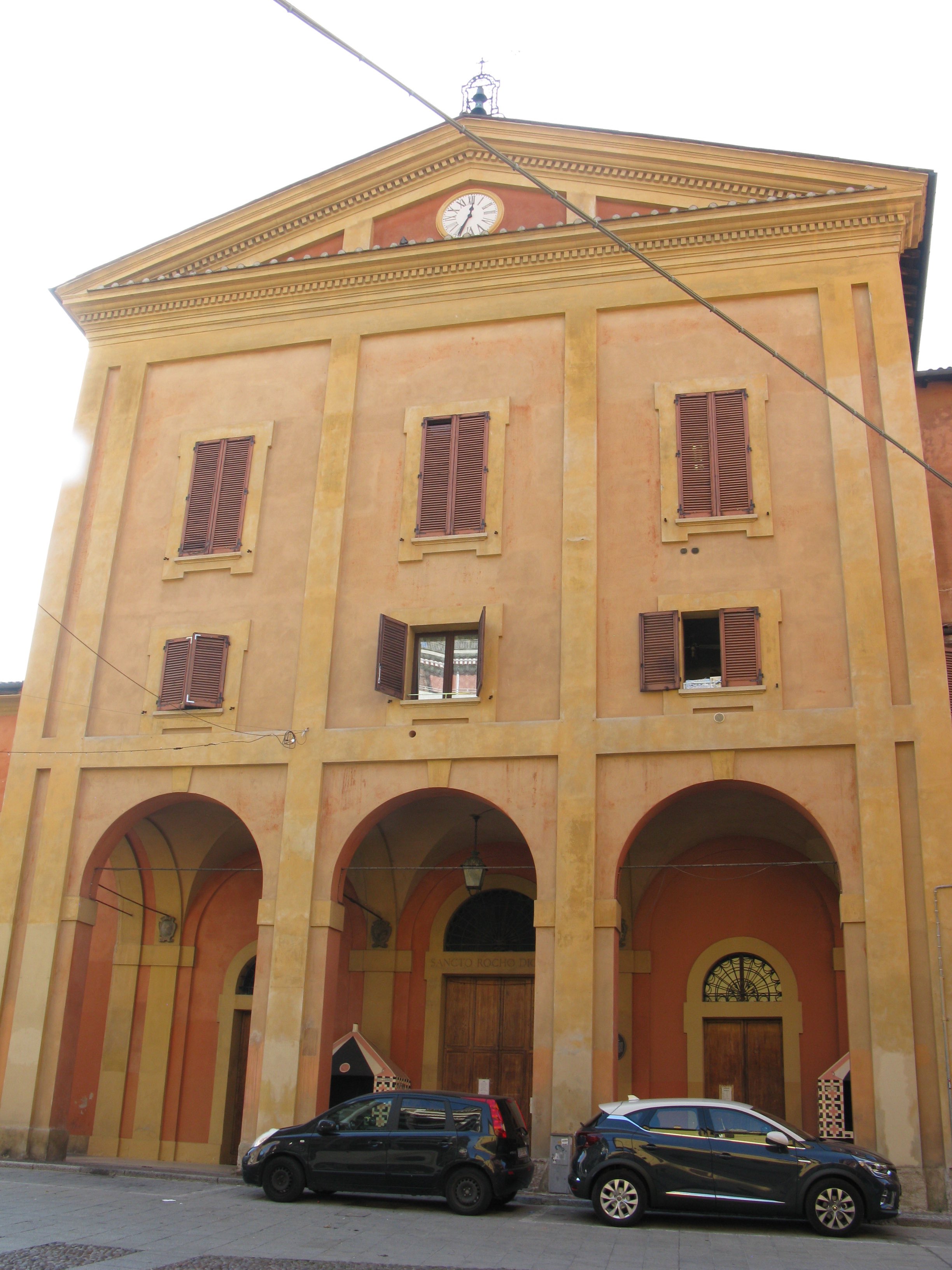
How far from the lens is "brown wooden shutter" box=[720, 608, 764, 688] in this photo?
49.9 ft

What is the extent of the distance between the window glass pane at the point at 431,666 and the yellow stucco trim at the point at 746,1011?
569cm

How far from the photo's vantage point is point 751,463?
16250 millimetres

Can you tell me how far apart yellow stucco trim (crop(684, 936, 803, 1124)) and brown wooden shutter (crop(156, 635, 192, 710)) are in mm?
8435

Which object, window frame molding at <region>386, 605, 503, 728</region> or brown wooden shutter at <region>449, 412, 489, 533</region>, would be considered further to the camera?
brown wooden shutter at <region>449, 412, 489, 533</region>

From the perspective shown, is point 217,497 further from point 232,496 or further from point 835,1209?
point 835,1209

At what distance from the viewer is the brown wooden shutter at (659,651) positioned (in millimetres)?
15453

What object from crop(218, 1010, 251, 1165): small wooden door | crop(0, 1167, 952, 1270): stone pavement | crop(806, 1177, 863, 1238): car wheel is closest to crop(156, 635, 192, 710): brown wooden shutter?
crop(218, 1010, 251, 1165): small wooden door

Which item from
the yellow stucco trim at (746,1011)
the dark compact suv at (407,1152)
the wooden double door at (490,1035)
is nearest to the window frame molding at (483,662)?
the wooden double door at (490,1035)

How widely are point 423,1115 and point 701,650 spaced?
22.4ft

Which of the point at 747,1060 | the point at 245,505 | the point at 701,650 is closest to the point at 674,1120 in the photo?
the point at 747,1060

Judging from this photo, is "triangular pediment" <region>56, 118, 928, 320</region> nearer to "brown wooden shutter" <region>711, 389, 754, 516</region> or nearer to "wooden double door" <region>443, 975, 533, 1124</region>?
"brown wooden shutter" <region>711, 389, 754, 516</region>

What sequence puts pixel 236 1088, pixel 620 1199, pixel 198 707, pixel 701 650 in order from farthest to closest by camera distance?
pixel 236 1088 < pixel 198 707 < pixel 701 650 < pixel 620 1199

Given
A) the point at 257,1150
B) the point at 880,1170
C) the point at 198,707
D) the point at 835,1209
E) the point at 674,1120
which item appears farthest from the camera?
the point at 198,707

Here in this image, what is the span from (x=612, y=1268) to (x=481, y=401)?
1188 cm
